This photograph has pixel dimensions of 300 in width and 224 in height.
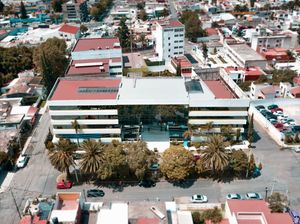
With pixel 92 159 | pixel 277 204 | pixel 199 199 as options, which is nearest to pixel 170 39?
pixel 92 159

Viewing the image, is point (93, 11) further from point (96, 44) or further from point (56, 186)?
point (56, 186)

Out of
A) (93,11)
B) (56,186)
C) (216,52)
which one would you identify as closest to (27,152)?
(56,186)

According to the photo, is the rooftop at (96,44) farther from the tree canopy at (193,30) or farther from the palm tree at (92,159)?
the palm tree at (92,159)

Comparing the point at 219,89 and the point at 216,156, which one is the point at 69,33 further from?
the point at 216,156

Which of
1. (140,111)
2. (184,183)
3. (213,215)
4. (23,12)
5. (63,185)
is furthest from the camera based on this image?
(23,12)

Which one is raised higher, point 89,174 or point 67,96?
point 67,96

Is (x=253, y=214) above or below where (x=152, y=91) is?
below

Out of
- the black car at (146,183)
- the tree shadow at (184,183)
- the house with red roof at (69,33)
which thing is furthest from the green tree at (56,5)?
the tree shadow at (184,183)
